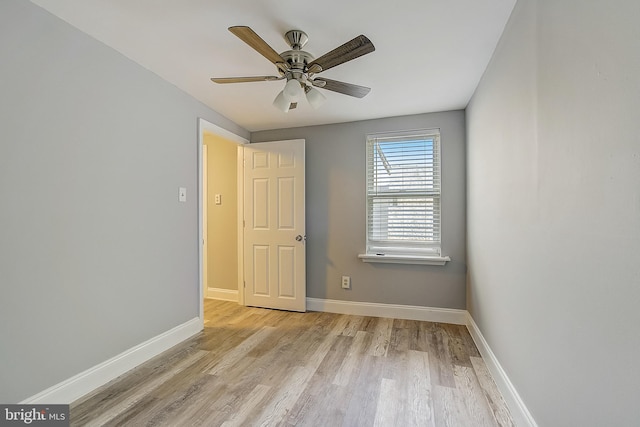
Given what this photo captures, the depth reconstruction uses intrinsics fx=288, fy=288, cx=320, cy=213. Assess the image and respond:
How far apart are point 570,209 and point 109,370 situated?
2769 mm

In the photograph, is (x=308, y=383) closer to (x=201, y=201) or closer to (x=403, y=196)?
(x=201, y=201)

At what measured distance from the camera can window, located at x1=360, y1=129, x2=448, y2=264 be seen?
322cm

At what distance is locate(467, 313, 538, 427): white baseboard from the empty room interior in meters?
0.02

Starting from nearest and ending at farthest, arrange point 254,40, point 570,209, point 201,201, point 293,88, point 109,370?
point 570,209 → point 254,40 → point 293,88 → point 109,370 → point 201,201

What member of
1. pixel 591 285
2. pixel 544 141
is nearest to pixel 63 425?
pixel 591 285

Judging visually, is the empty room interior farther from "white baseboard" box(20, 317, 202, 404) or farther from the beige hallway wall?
the beige hallway wall

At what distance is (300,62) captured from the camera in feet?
6.21

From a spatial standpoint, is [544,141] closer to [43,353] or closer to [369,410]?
[369,410]

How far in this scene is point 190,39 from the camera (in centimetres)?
189

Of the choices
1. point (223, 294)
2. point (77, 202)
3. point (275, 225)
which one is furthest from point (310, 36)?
point (223, 294)

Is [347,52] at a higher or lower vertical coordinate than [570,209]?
higher

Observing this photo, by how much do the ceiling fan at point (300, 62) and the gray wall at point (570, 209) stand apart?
0.85m

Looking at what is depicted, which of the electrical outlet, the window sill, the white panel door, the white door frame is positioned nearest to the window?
the window sill

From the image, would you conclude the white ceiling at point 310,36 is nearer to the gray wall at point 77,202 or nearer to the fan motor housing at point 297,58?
the fan motor housing at point 297,58
